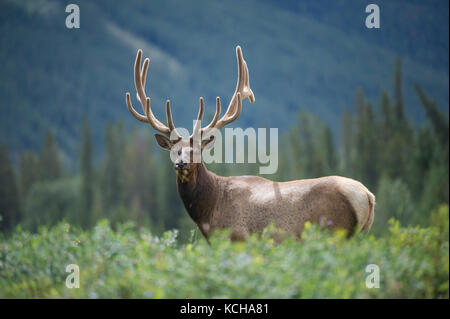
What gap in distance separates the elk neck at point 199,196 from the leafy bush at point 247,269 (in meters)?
2.25

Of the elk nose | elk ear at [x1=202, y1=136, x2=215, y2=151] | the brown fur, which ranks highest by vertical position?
elk ear at [x1=202, y1=136, x2=215, y2=151]

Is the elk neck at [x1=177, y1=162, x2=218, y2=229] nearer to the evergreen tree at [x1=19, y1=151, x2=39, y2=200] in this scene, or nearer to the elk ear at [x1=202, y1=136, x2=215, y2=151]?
the elk ear at [x1=202, y1=136, x2=215, y2=151]

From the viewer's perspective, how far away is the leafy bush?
645cm

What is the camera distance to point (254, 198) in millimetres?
10055

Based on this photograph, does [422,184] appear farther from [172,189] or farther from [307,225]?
[307,225]

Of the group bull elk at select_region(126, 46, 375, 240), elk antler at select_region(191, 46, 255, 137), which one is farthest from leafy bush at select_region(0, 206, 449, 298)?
elk antler at select_region(191, 46, 255, 137)

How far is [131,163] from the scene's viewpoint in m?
137

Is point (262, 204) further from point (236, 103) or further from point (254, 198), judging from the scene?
point (236, 103)

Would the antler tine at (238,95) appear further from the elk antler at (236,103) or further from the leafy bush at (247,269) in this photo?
the leafy bush at (247,269)

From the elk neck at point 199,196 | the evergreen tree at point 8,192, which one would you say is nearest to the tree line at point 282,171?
the evergreen tree at point 8,192

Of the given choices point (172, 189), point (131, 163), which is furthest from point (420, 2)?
point (131, 163)

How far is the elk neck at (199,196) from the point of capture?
1037 cm

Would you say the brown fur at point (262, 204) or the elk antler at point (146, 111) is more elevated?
the elk antler at point (146, 111)

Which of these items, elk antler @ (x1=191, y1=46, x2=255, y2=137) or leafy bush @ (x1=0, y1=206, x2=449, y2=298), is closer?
leafy bush @ (x1=0, y1=206, x2=449, y2=298)
